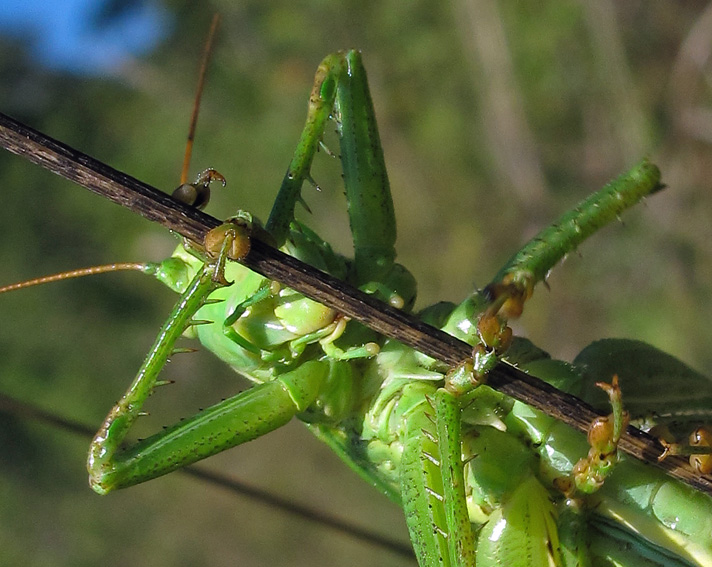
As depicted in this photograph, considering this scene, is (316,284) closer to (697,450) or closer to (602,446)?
(602,446)

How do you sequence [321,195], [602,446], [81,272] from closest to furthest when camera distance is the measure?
[602,446] < [81,272] < [321,195]

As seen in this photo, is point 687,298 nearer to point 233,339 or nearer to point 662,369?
point 662,369

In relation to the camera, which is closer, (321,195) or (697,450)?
(697,450)

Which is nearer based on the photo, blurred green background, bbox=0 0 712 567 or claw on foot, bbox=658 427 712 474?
claw on foot, bbox=658 427 712 474

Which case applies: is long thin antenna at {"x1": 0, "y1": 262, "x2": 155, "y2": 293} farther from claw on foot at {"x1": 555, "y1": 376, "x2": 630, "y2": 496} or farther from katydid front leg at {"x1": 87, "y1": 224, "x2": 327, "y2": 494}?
claw on foot at {"x1": 555, "y1": 376, "x2": 630, "y2": 496}

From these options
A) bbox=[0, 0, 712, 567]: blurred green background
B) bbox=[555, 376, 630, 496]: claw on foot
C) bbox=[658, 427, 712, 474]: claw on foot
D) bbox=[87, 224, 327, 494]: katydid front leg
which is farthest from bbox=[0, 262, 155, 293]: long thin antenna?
bbox=[0, 0, 712, 567]: blurred green background

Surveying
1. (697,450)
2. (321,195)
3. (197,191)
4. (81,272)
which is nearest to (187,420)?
(81,272)

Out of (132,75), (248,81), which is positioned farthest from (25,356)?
(248,81)
